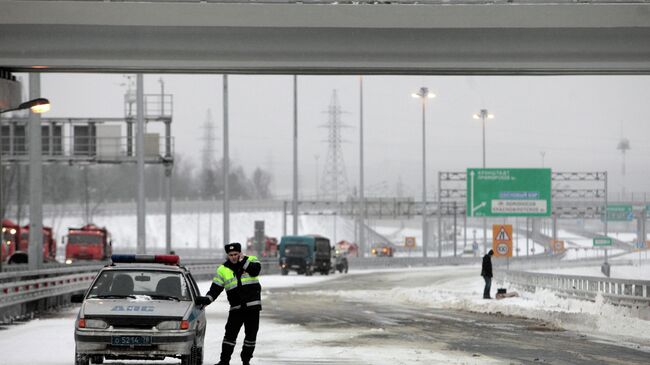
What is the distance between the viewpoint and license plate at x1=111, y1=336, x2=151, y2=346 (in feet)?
51.3

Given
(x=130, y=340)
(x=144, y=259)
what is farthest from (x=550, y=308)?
(x=130, y=340)

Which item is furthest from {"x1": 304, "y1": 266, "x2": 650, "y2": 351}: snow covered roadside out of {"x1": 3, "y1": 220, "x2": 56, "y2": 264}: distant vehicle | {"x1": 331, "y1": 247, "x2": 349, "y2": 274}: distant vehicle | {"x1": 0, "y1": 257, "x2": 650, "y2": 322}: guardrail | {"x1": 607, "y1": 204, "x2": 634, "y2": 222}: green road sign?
{"x1": 607, "y1": 204, "x2": 634, "y2": 222}: green road sign

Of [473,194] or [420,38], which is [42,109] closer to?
[420,38]

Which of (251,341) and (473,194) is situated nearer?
(251,341)

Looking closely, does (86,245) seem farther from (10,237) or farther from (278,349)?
(278,349)

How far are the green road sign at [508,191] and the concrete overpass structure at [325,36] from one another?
97.0 feet

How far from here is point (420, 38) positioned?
24.5 metres

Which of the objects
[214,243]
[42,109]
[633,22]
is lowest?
[214,243]

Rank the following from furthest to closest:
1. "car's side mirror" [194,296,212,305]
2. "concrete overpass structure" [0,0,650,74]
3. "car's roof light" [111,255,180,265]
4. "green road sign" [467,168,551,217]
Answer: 1. "green road sign" [467,168,551,217]
2. "concrete overpass structure" [0,0,650,74]
3. "car's roof light" [111,255,180,265]
4. "car's side mirror" [194,296,212,305]

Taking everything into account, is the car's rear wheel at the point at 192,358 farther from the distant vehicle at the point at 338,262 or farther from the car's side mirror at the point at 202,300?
the distant vehicle at the point at 338,262

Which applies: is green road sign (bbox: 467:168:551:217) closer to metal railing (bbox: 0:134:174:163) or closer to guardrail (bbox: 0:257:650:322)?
guardrail (bbox: 0:257:650:322)

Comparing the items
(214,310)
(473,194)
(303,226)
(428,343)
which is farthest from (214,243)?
(428,343)

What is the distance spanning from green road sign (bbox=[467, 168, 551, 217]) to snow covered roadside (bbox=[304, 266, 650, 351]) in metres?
6.19

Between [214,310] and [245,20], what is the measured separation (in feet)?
37.7
